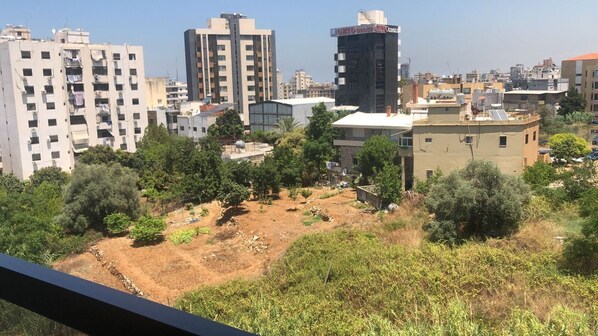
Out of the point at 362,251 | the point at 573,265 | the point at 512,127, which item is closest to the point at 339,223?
the point at 362,251

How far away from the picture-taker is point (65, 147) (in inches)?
853

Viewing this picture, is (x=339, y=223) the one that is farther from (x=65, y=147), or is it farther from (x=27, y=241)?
(x=65, y=147)

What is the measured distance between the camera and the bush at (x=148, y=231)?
11531 millimetres

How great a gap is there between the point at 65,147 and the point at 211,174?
10530mm

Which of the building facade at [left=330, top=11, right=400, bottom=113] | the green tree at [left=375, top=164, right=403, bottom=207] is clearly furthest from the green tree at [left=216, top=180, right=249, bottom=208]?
the building facade at [left=330, top=11, right=400, bottom=113]

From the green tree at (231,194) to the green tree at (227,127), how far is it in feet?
33.6

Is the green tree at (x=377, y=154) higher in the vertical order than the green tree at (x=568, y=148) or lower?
higher

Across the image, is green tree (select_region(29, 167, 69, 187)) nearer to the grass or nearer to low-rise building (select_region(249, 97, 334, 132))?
low-rise building (select_region(249, 97, 334, 132))

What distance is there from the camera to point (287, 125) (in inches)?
923

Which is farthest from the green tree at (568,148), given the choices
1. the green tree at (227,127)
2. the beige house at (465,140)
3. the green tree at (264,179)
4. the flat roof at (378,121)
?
the green tree at (227,127)

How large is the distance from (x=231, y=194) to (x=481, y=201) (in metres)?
6.17

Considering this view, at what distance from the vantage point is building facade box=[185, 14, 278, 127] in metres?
33.4

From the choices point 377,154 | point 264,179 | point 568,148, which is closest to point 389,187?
point 377,154

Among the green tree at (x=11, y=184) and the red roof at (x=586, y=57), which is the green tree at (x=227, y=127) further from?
the red roof at (x=586, y=57)
